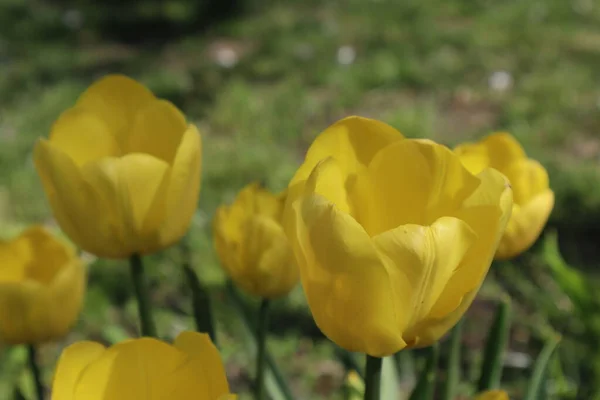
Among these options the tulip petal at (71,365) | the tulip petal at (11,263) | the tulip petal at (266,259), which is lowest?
the tulip petal at (11,263)

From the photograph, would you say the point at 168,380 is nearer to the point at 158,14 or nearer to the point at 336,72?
the point at 336,72

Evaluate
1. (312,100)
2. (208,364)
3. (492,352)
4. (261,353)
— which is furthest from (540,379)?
(312,100)

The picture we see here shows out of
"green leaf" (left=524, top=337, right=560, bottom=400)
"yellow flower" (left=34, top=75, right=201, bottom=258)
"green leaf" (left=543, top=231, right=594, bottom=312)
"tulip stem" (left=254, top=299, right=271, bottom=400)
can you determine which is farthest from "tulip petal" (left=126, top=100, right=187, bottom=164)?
"green leaf" (left=543, top=231, right=594, bottom=312)

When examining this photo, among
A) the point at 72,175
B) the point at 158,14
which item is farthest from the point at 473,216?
the point at 158,14

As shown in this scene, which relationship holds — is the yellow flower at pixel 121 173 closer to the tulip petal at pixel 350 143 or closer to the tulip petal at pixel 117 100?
the tulip petal at pixel 117 100

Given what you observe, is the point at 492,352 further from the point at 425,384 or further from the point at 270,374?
the point at 270,374

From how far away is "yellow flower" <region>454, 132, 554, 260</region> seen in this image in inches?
30.2

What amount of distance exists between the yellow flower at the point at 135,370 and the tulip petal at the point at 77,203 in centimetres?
14

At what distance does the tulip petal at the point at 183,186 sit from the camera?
0.64 metres

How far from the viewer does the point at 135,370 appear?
1.74 ft

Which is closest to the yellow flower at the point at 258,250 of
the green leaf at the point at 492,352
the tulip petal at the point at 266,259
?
the tulip petal at the point at 266,259

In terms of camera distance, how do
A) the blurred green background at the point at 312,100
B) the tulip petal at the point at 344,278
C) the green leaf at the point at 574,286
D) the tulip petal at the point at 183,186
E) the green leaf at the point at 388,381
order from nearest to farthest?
the tulip petal at the point at 344,278 → the tulip petal at the point at 183,186 → the green leaf at the point at 388,381 → the green leaf at the point at 574,286 → the blurred green background at the point at 312,100

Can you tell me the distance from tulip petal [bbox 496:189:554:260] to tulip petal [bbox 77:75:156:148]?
0.39 meters

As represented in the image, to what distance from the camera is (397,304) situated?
49 cm
